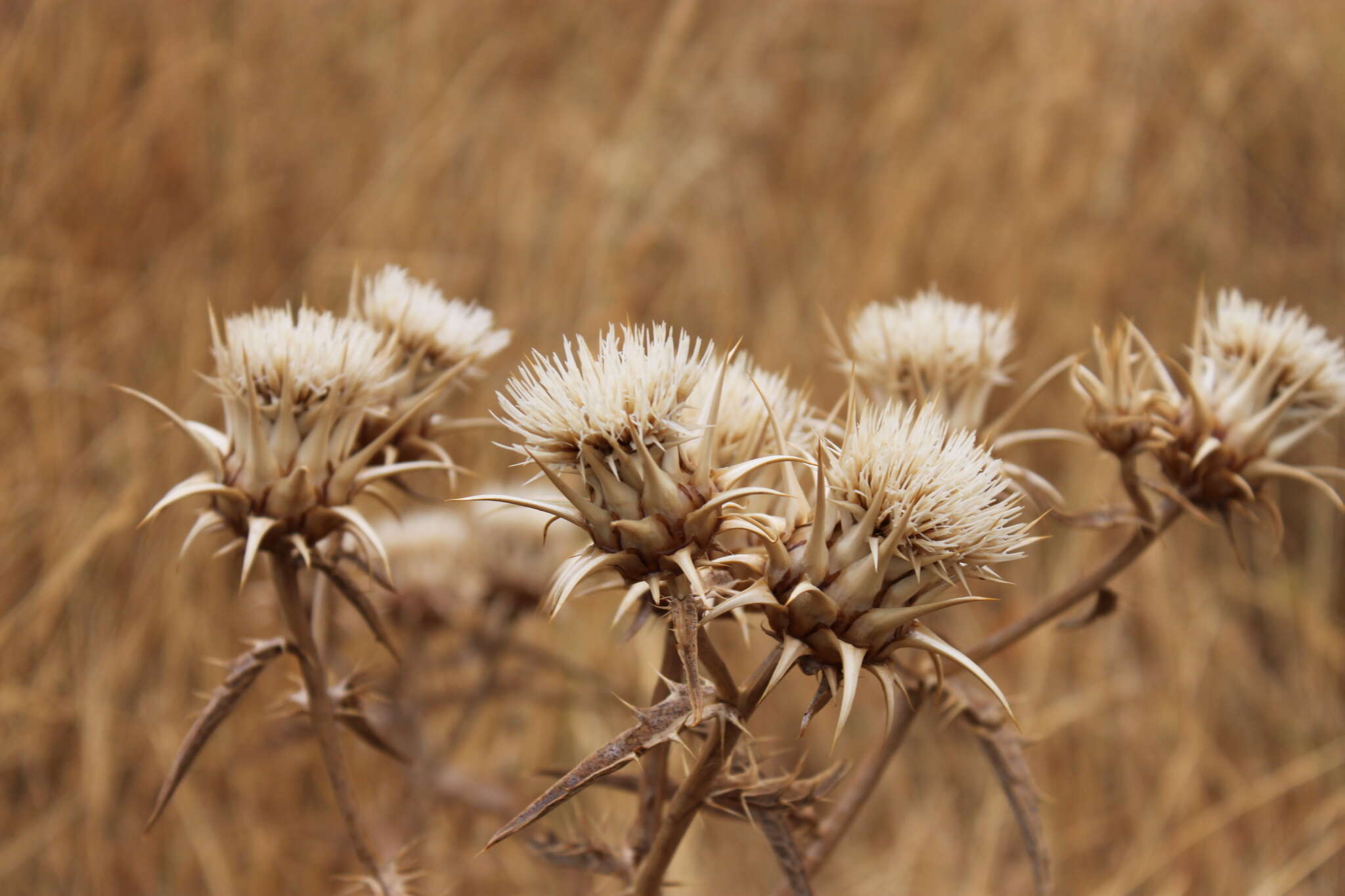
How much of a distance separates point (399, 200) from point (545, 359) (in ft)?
11.4

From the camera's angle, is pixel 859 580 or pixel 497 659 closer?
pixel 859 580

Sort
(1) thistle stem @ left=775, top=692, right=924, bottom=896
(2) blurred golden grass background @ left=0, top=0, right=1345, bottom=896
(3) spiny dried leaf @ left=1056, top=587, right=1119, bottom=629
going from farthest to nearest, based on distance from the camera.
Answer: (2) blurred golden grass background @ left=0, top=0, right=1345, bottom=896
(3) spiny dried leaf @ left=1056, top=587, right=1119, bottom=629
(1) thistle stem @ left=775, top=692, right=924, bottom=896

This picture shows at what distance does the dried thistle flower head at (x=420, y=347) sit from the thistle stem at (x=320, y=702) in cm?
30

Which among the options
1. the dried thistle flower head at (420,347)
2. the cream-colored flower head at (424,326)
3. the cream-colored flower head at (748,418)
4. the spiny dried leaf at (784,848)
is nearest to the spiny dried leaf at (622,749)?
the spiny dried leaf at (784,848)

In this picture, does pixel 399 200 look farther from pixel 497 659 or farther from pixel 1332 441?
pixel 1332 441

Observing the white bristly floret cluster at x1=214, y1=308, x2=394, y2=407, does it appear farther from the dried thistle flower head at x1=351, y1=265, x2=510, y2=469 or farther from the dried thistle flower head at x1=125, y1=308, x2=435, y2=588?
the dried thistle flower head at x1=351, y1=265, x2=510, y2=469

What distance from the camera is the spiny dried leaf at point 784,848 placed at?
4.95 feet

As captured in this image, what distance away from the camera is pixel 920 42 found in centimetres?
609

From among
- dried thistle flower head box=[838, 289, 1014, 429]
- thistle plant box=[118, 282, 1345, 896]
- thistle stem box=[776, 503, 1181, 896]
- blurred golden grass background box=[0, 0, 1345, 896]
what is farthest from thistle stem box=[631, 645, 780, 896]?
blurred golden grass background box=[0, 0, 1345, 896]

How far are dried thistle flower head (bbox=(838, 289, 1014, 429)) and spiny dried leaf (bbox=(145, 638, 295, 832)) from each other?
1.16 m

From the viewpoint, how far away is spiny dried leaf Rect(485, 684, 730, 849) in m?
1.25

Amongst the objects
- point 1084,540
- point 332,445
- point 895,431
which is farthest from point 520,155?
point 895,431

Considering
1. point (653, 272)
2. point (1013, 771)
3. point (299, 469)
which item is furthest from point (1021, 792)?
point (653, 272)

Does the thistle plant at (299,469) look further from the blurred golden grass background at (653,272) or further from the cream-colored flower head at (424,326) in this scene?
the blurred golden grass background at (653,272)
